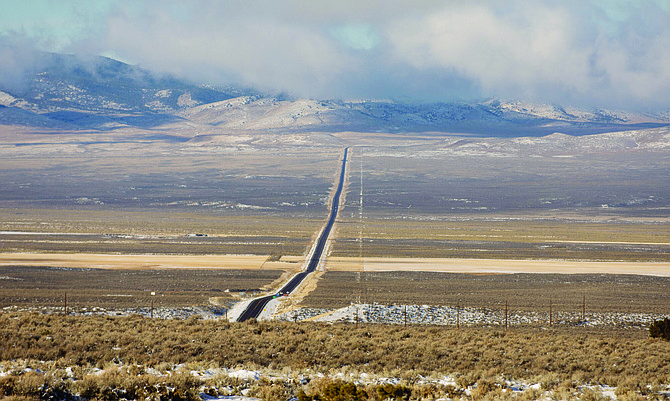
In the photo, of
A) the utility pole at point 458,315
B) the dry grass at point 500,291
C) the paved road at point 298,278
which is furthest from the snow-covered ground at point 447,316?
the paved road at point 298,278

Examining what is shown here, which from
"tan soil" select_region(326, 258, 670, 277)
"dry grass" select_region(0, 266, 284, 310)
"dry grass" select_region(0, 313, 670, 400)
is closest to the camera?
"dry grass" select_region(0, 313, 670, 400)

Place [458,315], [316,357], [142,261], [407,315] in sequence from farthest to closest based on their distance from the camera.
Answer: [142,261], [407,315], [458,315], [316,357]

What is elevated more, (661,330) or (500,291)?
(661,330)

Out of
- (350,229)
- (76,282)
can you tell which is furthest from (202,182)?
(76,282)

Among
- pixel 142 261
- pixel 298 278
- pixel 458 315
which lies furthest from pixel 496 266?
pixel 142 261

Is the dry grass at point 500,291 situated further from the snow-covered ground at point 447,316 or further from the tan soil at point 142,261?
the tan soil at point 142,261

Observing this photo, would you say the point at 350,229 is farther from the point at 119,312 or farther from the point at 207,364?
the point at 207,364

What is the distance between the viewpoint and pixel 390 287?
108 ft

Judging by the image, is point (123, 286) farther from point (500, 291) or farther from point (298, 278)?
point (500, 291)

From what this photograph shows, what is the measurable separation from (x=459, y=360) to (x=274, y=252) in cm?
3319

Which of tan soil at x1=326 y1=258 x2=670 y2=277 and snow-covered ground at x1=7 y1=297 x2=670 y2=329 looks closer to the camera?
snow-covered ground at x1=7 y1=297 x2=670 y2=329

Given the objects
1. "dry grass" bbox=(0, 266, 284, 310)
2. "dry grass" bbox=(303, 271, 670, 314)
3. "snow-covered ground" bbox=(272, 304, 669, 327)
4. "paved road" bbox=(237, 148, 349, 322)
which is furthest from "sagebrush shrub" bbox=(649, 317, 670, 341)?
"dry grass" bbox=(0, 266, 284, 310)

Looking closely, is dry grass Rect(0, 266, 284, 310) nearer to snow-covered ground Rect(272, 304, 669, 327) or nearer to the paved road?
the paved road

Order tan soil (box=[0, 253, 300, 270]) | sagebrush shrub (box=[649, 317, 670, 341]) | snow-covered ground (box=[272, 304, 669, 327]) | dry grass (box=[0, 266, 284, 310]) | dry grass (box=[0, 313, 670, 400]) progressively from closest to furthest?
dry grass (box=[0, 313, 670, 400]) < sagebrush shrub (box=[649, 317, 670, 341]) < snow-covered ground (box=[272, 304, 669, 327]) < dry grass (box=[0, 266, 284, 310]) < tan soil (box=[0, 253, 300, 270])
